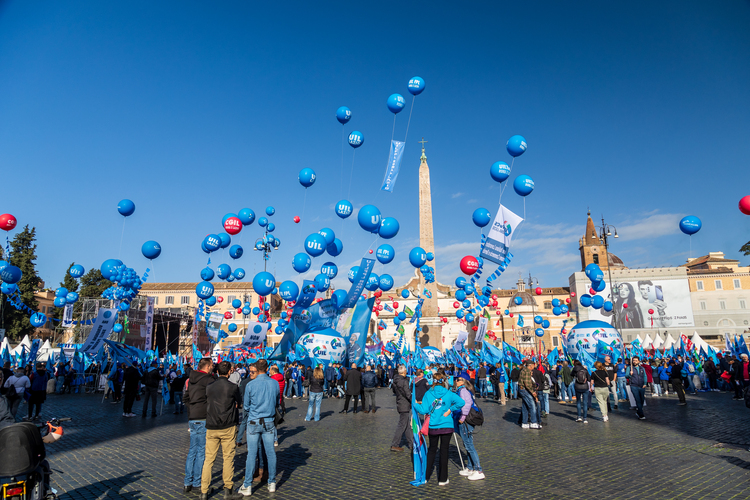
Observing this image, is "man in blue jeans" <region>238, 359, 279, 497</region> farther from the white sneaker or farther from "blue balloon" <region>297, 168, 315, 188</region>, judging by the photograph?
"blue balloon" <region>297, 168, 315, 188</region>

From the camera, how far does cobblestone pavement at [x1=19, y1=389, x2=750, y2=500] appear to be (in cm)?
541

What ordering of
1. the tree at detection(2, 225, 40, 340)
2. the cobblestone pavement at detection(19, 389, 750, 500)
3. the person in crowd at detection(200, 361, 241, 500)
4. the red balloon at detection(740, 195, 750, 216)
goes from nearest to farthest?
the person in crowd at detection(200, 361, 241, 500) → the cobblestone pavement at detection(19, 389, 750, 500) → the red balloon at detection(740, 195, 750, 216) → the tree at detection(2, 225, 40, 340)

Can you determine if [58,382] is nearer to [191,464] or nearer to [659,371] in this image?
[191,464]

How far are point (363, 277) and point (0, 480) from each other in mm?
15175

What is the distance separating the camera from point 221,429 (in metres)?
5.22

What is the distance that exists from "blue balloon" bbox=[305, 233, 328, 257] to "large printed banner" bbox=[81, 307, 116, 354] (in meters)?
6.91

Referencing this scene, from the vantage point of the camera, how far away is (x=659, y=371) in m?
16.8

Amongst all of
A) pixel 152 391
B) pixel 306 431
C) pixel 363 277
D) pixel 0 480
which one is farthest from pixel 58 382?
pixel 0 480

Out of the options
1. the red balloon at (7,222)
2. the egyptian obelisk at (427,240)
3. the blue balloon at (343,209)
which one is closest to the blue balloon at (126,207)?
the red balloon at (7,222)

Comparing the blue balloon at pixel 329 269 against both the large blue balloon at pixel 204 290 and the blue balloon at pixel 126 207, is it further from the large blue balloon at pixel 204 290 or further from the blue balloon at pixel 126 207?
the blue balloon at pixel 126 207

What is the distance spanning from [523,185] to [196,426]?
474 inches

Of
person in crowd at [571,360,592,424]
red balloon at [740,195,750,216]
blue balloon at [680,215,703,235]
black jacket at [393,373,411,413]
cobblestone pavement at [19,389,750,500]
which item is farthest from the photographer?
blue balloon at [680,215,703,235]

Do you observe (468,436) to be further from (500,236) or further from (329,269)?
(329,269)

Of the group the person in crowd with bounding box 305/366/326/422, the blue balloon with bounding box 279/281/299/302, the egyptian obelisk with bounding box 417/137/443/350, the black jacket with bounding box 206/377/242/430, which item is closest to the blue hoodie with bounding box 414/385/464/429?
the black jacket with bounding box 206/377/242/430
